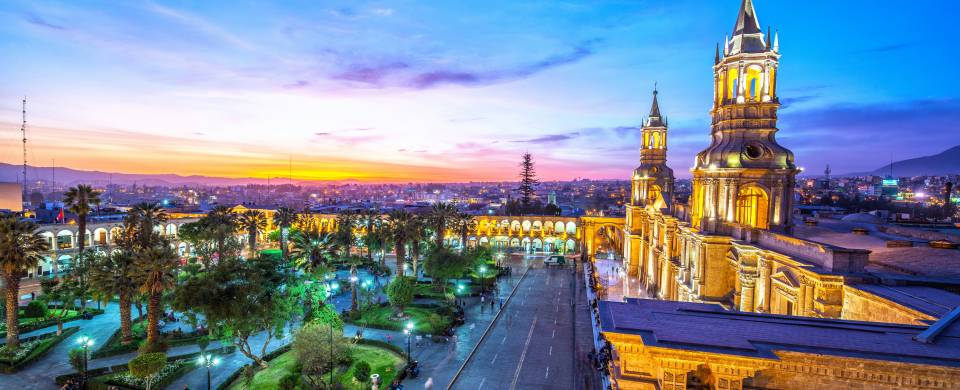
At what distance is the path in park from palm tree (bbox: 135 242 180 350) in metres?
17.5

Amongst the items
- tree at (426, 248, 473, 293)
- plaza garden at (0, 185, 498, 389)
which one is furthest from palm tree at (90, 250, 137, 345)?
tree at (426, 248, 473, 293)

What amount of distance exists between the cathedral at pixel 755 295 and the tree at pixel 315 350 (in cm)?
1519

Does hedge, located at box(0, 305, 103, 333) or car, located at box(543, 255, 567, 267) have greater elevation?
car, located at box(543, 255, 567, 267)

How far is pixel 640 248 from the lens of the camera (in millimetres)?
48344

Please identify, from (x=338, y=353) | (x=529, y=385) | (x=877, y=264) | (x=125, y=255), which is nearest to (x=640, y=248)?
(x=877, y=264)

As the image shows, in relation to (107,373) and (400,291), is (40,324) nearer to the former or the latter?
(107,373)

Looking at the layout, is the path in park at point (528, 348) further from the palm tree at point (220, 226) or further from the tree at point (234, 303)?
the palm tree at point (220, 226)

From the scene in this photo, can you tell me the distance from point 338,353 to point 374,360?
3340 mm

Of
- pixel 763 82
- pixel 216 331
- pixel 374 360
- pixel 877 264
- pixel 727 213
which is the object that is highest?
pixel 763 82

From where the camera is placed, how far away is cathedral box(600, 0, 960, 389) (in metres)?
8.56

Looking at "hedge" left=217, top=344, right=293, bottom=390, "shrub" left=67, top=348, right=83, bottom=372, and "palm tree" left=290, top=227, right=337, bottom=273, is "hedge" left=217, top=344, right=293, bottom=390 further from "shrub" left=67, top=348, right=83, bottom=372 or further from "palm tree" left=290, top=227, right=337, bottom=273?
"shrub" left=67, top=348, right=83, bottom=372

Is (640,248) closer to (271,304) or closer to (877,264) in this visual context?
(877,264)

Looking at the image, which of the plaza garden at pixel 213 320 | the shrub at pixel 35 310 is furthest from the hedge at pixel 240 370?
the shrub at pixel 35 310

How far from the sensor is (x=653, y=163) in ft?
163
